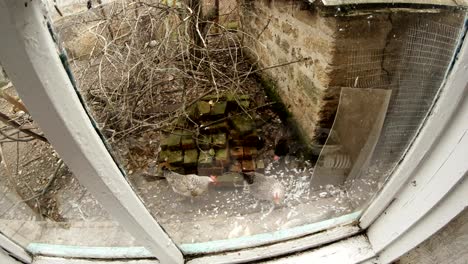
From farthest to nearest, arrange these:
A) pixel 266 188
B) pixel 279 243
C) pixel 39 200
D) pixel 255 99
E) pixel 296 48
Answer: pixel 255 99 < pixel 296 48 < pixel 266 188 < pixel 39 200 < pixel 279 243

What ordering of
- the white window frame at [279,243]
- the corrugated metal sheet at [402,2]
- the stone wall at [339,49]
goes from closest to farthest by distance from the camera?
the white window frame at [279,243] → the corrugated metal sheet at [402,2] → the stone wall at [339,49]

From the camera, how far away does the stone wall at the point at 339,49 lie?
75cm

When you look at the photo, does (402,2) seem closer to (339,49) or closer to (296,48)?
(339,49)

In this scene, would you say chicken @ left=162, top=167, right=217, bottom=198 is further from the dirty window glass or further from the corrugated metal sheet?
the corrugated metal sheet

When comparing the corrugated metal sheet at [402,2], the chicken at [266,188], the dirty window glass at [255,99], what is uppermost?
the corrugated metal sheet at [402,2]

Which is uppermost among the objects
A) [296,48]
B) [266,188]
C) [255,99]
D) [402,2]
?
[402,2]

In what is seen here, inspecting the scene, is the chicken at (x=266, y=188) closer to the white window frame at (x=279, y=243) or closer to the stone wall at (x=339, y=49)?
the stone wall at (x=339, y=49)

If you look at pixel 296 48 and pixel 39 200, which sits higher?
pixel 296 48

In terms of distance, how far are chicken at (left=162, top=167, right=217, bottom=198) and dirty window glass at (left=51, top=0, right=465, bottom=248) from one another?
0.04 feet

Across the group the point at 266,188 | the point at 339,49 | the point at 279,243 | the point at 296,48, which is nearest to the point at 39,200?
the point at 279,243

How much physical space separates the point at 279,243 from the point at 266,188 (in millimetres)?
740

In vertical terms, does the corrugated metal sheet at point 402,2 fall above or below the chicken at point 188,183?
above

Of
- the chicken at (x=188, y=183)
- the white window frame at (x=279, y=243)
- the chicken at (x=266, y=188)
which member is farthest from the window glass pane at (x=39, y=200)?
the chicken at (x=266, y=188)

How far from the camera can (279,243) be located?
640 mm
